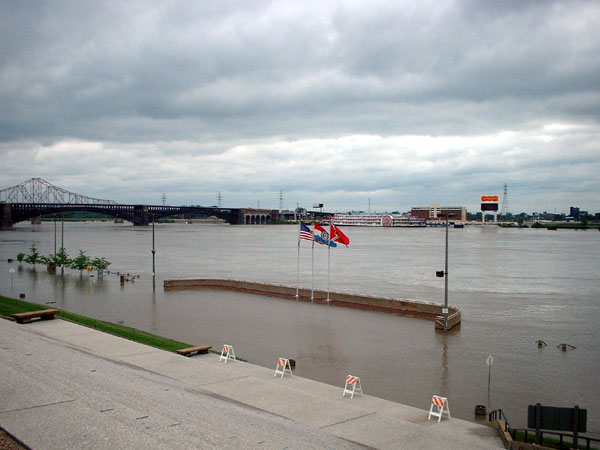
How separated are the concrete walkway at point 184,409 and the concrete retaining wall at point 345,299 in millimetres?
13097

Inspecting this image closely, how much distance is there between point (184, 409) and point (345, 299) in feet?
67.2

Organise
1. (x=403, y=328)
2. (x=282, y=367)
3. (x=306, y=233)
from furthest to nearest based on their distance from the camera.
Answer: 1. (x=306, y=233)
2. (x=403, y=328)
3. (x=282, y=367)

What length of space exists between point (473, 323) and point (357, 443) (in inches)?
730

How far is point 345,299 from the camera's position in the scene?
30.9m

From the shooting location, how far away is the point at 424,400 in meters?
14.7

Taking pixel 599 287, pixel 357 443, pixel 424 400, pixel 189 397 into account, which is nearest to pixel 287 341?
pixel 424 400

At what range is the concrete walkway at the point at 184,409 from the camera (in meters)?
9.52

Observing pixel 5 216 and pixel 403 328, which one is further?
pixel 5 216

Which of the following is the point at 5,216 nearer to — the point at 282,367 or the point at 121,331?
the point at 121,331

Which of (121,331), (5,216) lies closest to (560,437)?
(121,331)

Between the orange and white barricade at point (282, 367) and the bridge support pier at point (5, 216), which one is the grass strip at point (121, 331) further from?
the bridge support pier at point (5, 216)

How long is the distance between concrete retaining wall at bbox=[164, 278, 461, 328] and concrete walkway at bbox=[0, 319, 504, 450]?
43.0 ft

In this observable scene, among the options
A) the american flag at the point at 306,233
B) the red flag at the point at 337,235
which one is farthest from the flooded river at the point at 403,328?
the american flag at the point at 306,233

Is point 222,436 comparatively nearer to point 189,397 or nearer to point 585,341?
point 189,397
